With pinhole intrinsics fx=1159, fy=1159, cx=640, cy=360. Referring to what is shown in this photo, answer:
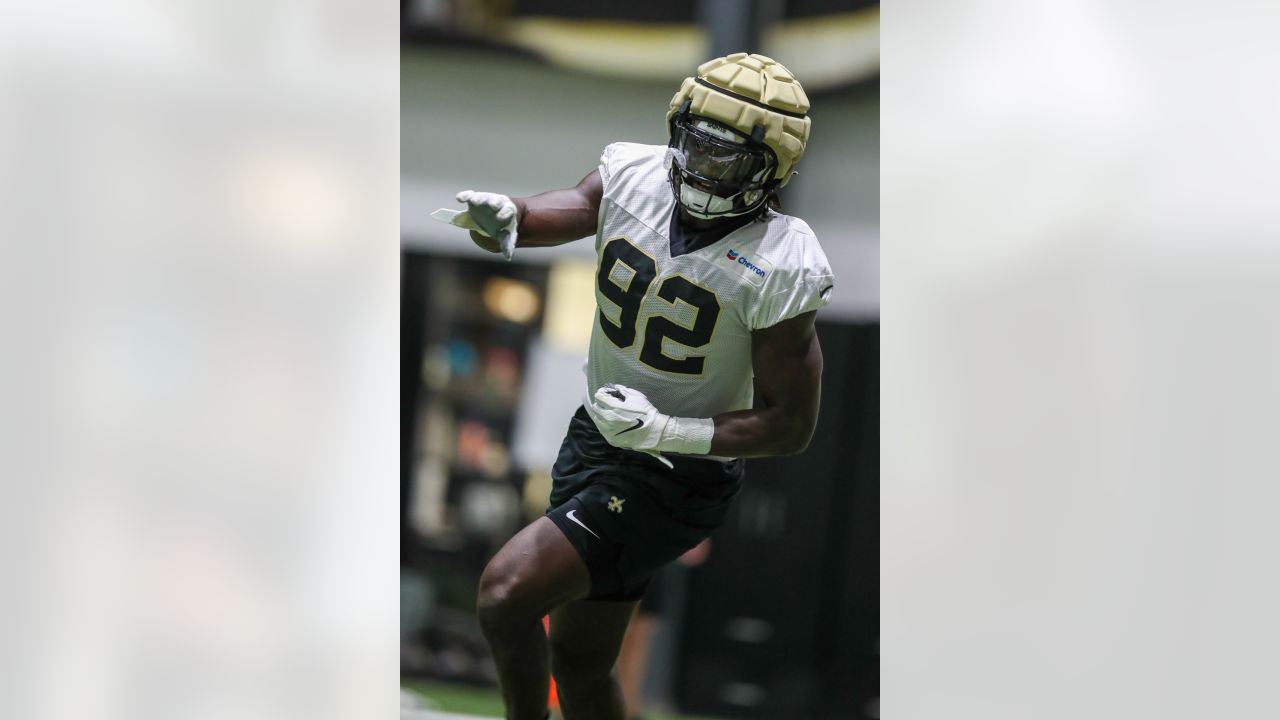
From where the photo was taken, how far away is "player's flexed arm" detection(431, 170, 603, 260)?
310 cm

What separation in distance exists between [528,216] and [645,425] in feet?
2.18

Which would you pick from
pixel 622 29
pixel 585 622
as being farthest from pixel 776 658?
pixel 622 29

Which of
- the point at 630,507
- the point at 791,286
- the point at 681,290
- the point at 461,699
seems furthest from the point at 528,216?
the point at 461,699

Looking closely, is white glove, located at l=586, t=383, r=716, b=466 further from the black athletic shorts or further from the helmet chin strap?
the helmet chin strap

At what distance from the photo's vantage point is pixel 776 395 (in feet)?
10.6

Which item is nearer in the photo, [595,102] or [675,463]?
[675,463]

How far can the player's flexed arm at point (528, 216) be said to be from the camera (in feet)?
10.2

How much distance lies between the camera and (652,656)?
16.1 ft

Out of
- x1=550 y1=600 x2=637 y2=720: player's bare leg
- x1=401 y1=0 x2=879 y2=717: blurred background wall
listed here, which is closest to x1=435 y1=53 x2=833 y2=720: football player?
x1=550 y1=600 x2=637 y2=720: player's bare leg

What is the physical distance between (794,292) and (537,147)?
1.99 m

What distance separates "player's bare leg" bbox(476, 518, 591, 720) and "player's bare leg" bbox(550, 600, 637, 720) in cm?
21

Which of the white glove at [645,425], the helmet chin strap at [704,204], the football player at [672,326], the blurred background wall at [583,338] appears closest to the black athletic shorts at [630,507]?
the football player at [672,326]

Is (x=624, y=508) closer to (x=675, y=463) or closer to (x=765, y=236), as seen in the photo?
(x=675, y=463)

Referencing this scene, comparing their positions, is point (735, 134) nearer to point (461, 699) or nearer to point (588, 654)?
point (588, 654)
